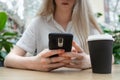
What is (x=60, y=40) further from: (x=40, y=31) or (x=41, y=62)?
(x=40, y=31)

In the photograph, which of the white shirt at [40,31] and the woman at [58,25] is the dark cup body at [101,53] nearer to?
the woman at [58,25]

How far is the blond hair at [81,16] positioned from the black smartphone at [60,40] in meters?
0.54

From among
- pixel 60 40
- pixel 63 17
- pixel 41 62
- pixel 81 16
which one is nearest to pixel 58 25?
pixel 63 17

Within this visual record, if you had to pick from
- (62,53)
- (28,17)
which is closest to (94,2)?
(28,17)

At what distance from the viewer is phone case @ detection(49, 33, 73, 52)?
0.96 m

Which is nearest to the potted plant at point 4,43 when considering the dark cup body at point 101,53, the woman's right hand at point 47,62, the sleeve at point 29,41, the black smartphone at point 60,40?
the sleeve at point 29,41

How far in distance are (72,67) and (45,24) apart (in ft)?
1.70

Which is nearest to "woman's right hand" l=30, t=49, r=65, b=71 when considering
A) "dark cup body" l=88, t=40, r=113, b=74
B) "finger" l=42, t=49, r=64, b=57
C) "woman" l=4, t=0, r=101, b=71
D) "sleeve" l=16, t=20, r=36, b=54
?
"finger" l=42, t=49, r=64, b=57

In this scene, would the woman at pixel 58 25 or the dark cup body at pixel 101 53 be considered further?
the woman at pixel 58 25

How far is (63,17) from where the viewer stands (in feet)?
5.35

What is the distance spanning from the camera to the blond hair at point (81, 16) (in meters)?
→ 1.56

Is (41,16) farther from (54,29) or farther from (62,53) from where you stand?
(62,53)

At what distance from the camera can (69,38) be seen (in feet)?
3.18

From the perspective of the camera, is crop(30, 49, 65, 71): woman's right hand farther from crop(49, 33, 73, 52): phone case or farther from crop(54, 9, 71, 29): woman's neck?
crop(54, 9, 71, 29): woman's neck
